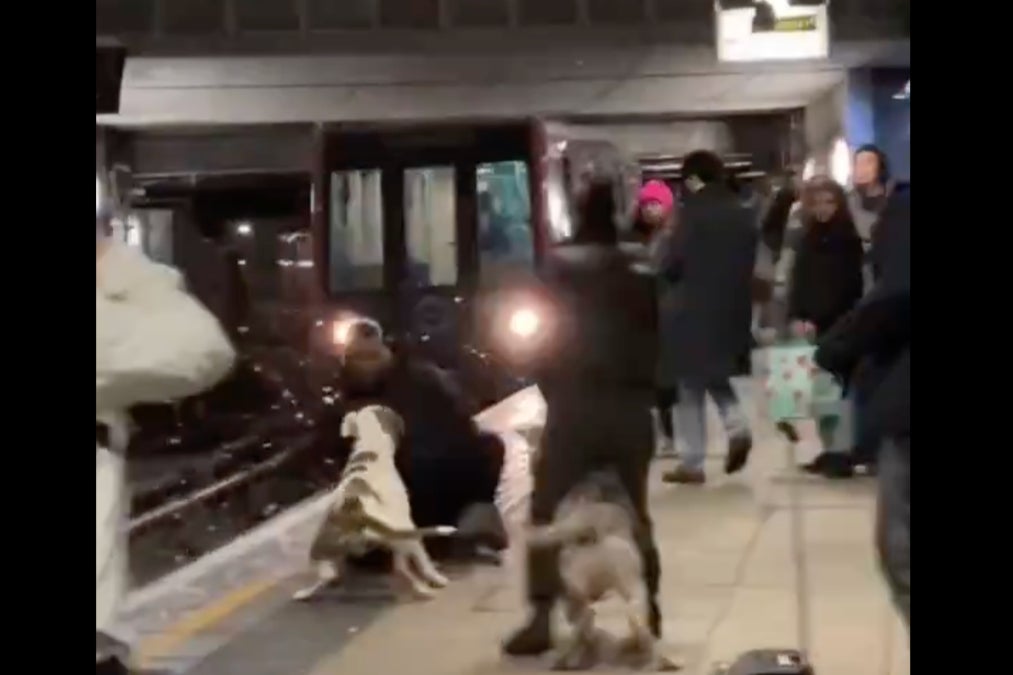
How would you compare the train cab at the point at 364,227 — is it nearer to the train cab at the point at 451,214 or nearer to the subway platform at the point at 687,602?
the train cab at the point at 451,214

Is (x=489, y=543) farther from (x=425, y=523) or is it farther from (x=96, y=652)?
(x=96, y=652)

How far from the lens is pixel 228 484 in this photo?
155 inches

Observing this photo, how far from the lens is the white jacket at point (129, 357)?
3355 mm

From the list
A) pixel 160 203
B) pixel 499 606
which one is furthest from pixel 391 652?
pixel 160 203

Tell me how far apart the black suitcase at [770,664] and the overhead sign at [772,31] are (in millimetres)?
1267

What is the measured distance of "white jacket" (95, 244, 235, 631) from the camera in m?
3.36

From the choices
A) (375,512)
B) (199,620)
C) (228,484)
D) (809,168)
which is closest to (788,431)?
(809,168)

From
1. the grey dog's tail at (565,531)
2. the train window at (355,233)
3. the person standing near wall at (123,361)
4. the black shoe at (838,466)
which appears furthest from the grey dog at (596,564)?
the person standing near wall at (123,361)

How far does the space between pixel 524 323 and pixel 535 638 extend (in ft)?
2.50

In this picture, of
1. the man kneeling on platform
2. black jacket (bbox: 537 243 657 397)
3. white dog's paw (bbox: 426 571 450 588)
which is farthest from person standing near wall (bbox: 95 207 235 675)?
white dog's paw (bbox: 426 571 450 588)

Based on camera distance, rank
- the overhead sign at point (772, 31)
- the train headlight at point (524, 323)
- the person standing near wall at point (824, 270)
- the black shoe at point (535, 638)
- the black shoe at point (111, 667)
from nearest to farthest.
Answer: the black shoe at point (111, 667) → the overhead sign at point (772, 31) → the person standing near wall at point (824, 270) → the train headlight at point (524, 323) → the black shoe at point (535, 638)

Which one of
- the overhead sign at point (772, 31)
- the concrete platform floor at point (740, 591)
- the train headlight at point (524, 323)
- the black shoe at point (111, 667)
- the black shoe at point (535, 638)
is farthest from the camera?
the black shoe at point (535, 638)

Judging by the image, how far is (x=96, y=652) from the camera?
11.3 ft
